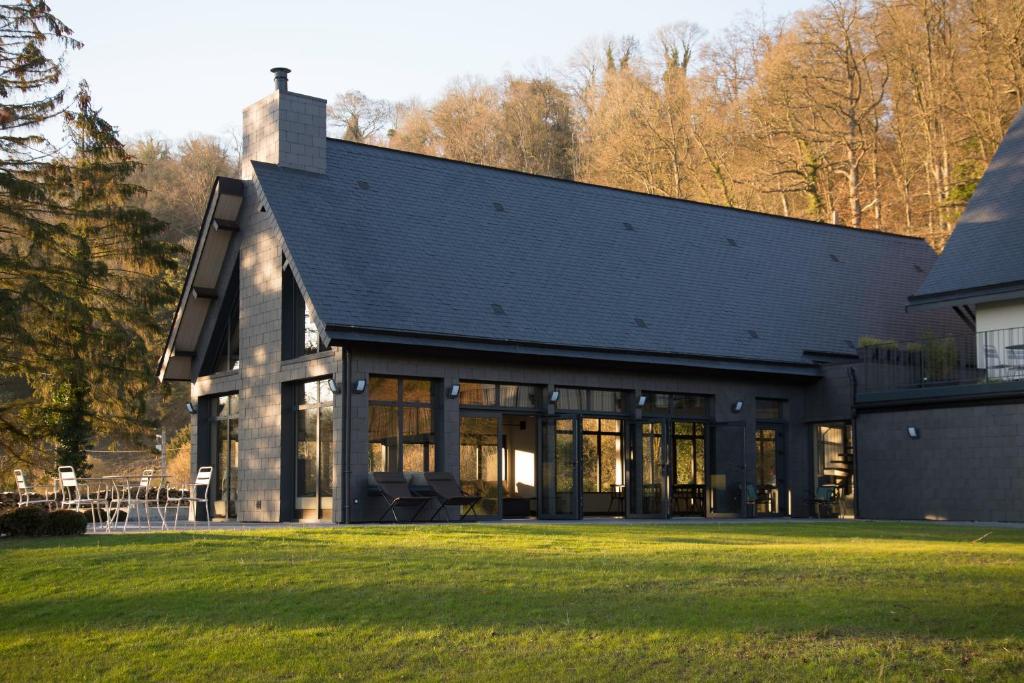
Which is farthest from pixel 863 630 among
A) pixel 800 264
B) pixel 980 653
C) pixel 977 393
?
pixel 800 264

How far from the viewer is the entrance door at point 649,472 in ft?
71.9

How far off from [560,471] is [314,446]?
419 cm

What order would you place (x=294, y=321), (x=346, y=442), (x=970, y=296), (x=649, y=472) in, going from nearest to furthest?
(x=346, y=442) → (x=294, y=321) → (x=649, y=472) → (x=970, y=296)

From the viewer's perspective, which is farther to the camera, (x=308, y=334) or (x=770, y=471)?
(x=770, y=471)

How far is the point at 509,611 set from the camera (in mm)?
9008

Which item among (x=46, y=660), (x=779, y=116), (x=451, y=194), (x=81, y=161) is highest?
(x=779, y=116)

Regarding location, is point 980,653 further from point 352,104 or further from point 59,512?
point 352,104

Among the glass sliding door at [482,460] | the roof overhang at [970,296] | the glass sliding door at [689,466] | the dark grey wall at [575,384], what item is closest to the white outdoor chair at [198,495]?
the dark grey wall at [575,384]

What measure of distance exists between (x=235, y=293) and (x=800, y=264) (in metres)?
12.1

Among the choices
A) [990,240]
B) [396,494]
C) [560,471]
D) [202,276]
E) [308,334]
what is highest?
[990,240]

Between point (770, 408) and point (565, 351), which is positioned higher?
point (565, 351)

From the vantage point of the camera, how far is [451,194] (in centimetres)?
2272

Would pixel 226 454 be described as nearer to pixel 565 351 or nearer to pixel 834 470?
pixel 565 351

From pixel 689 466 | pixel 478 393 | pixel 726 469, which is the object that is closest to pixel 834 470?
pixel 726 469
